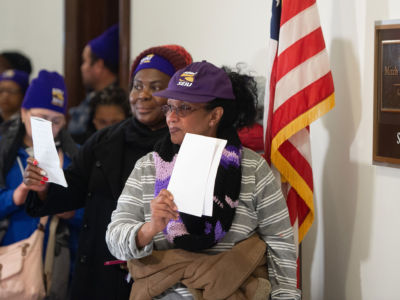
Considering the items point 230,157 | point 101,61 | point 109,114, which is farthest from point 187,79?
point 101,61

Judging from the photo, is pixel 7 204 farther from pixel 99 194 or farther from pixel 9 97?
pixel 9 97

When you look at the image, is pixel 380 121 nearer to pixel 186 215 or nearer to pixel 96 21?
pixel 186 215

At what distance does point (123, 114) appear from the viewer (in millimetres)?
3209

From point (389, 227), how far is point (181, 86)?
927 mm

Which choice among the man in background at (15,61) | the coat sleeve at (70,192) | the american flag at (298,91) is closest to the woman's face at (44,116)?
the coat sleeve at (70,192)

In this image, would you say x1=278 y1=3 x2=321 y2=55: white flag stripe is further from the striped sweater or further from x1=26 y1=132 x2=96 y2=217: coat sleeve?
x1=26 y1=132 x2=96 y2=217: coat sleeve

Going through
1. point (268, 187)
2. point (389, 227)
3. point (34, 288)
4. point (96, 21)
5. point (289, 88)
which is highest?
point (96, 21)

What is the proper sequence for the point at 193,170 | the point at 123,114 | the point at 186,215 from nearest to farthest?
the point at 193,170
the point at 186,215
the point at 123,114

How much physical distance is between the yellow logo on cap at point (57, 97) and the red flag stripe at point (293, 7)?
51.2 inches

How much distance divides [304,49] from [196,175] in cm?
79

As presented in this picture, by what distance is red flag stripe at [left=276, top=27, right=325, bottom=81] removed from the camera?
6.46 feet

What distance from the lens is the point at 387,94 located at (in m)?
1.82

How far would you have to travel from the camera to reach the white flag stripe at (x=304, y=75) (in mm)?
1964

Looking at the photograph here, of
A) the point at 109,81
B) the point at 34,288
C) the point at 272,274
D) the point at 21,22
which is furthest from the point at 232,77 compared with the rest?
the point at 21,22
